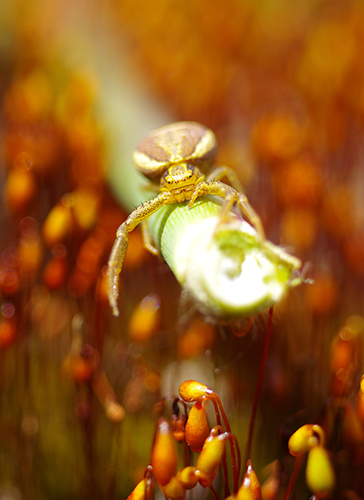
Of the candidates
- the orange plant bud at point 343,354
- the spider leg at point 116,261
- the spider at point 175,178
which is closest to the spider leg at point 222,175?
the spider at point 175,178

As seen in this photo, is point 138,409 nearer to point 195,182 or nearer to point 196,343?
point 196,343

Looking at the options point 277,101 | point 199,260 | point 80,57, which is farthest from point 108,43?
point 199,260

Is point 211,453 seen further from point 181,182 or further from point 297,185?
point 297,185

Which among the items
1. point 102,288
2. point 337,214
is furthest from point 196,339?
point 337,214

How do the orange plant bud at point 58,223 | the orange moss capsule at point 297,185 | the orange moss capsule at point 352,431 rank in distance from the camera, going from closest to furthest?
the orange moss capsule at point 352,431, the orange plant bud at point 58,223, the orange moss capsule at point 297,185

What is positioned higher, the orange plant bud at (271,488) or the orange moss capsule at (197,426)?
the orange moss capsule at (197,426)

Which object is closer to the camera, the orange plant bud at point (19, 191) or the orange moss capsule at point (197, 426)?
the orange moss capsule at point (197, 426)

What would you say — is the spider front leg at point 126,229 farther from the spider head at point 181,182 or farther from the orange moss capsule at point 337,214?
the orange moss capsule at point 337,214
